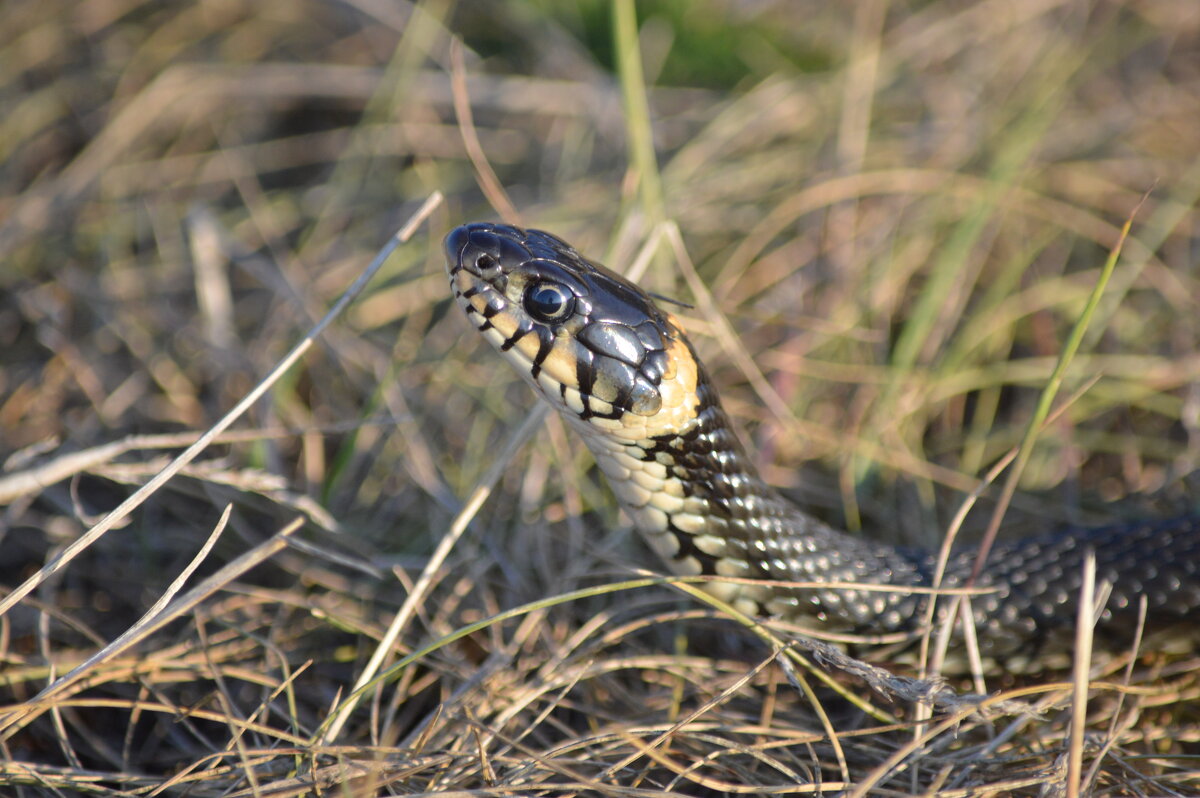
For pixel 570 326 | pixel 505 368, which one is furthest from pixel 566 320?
pixel 505 368

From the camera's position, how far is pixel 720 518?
2.64m

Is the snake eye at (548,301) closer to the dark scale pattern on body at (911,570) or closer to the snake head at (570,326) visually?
the snake head at (570,326)

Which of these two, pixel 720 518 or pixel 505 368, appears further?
pixel 505 368

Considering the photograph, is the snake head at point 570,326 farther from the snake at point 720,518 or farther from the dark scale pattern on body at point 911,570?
the dark scale pattern on body at point 911,570

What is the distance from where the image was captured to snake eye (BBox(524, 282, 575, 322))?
8.40ft

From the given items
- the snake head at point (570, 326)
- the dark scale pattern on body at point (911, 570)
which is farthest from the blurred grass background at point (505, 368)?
the snake head at point (570, 326)

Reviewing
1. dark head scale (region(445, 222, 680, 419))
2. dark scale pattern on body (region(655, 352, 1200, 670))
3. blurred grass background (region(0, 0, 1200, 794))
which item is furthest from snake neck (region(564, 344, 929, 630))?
blurred grass background (region(0, 0, 1200, 794))

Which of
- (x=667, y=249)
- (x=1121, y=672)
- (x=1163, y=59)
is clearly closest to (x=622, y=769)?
(x=1121, y=672)

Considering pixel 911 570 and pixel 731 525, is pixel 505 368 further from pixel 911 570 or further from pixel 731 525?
pixel 911 570

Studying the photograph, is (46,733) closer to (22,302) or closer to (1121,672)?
(22,302)

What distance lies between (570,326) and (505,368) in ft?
3.99

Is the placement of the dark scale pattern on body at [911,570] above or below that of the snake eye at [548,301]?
below

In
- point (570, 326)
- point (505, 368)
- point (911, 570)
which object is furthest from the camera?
point (505, 368)

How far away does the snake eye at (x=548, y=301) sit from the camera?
256 cm
